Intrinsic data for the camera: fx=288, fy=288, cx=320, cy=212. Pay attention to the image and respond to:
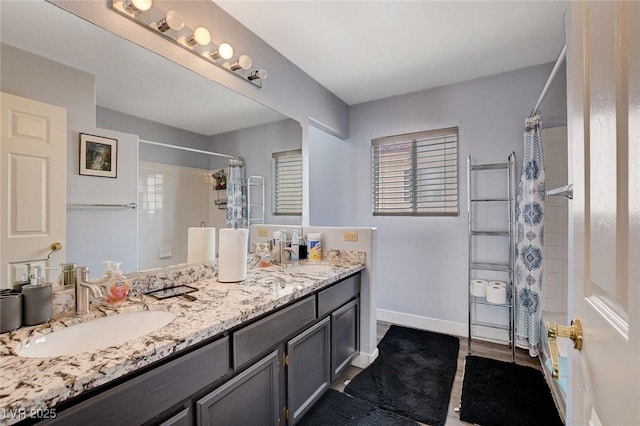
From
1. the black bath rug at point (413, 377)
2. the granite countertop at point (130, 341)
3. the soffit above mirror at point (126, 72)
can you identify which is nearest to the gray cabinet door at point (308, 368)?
the granite countertop at point (130, 341)

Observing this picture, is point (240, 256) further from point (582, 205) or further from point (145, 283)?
point (582, 205)

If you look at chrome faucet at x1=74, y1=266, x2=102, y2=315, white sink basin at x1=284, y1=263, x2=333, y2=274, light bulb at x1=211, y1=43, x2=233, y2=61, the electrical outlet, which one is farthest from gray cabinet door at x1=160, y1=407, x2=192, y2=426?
light bulb at x1=211, y1=43, x2=233, y2=61

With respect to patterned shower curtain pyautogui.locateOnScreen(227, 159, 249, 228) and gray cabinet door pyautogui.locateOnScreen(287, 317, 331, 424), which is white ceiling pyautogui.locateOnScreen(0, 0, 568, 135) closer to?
patterned shower curtain pyautogui.locateOnScreen(227, 159, 249, 228)

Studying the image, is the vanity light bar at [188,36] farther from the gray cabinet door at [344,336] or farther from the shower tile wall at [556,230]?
the shower tile wall at [556,230]

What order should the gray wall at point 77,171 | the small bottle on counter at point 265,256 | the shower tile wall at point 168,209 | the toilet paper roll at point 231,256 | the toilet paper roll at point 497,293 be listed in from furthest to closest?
the toilet paper roll at point 497,293, the small bottle on counter at point 265,256, the toilet paper roll at point 231,256, the shower tile wall at point 168,209, the gray wall at point 77,171

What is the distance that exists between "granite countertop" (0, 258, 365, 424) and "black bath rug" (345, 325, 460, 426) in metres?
0.94

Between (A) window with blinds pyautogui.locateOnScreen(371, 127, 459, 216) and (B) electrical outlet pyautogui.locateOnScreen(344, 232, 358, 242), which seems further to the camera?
(A) window with blinds pyautogui.locateOnScreen(371, 127, 459, 216)

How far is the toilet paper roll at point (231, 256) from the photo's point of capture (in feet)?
5.25

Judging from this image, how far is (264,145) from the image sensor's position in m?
2.19

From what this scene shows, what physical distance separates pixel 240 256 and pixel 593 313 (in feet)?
4.77

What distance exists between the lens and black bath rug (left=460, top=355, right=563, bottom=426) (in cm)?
171

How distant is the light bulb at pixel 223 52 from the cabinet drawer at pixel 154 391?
5.30 feet

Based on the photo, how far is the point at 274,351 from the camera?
4.44 ft

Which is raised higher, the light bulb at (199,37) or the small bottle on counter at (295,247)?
the light bulb at (199,37)
